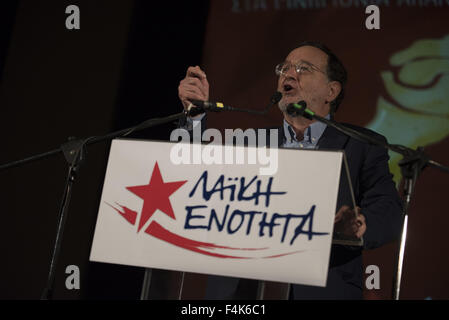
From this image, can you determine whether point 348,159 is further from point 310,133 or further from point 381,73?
point 381,73

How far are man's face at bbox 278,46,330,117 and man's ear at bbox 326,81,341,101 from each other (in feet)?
0.06

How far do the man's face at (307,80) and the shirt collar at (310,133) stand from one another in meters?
0.11

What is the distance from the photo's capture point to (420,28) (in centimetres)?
321

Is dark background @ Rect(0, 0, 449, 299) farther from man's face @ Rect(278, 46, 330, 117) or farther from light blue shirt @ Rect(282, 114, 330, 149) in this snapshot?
light blue shirt @ Rect(282, 114, 330, 149)

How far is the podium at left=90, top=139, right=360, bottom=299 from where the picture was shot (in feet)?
4.58

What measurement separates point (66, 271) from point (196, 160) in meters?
1.82

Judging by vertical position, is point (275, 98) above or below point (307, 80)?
below

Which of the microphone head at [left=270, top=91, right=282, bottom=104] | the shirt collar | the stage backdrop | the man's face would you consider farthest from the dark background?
the microphone head at [left=270, top=91, right=282, bottom=104]

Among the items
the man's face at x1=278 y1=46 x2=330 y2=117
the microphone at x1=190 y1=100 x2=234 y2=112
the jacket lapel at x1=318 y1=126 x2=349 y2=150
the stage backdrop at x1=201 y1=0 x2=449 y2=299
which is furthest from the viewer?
the stage backdrop at x1=201 y1=0 x2=449 y2=299

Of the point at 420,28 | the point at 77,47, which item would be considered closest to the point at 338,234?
the point at 420,28

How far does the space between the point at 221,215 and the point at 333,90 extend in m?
1.36

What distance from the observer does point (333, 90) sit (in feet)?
8.59

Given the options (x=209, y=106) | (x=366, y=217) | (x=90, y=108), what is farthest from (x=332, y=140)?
(x=90, y=108)

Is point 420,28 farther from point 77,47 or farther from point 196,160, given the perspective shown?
point 196,160
